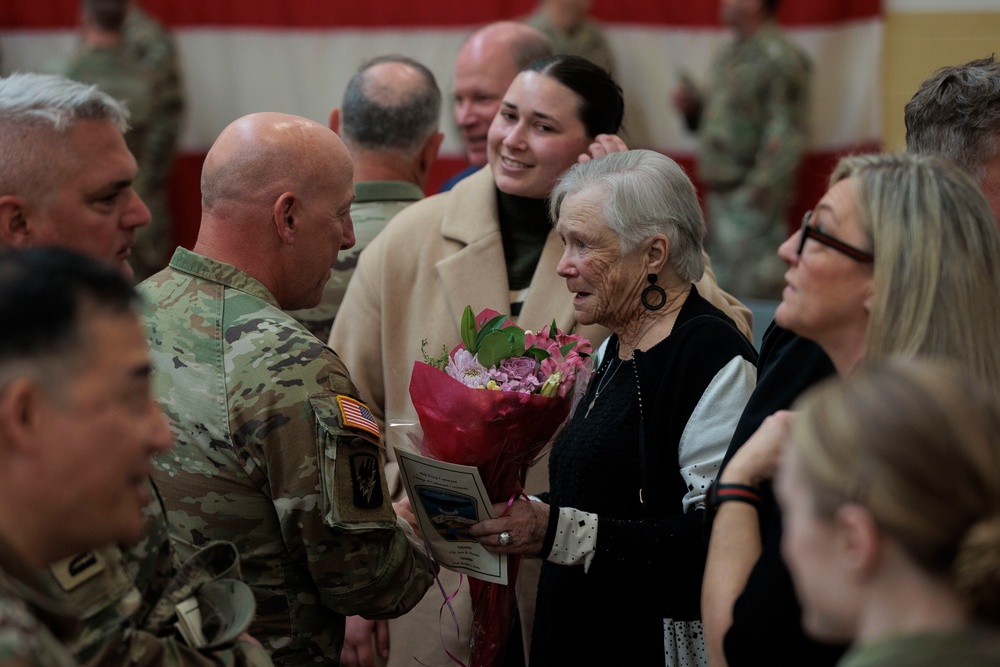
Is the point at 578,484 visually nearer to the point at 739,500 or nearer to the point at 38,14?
the point at 739,500

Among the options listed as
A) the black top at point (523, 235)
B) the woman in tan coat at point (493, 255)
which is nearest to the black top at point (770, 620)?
the woman in tan coat at point (493, 255)

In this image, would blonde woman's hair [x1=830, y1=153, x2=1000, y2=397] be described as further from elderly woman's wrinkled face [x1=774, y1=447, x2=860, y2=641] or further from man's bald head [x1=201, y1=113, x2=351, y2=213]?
man's bald head [x1=201, y1=113, x2=351, y2=213]

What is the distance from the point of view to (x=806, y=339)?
208cm

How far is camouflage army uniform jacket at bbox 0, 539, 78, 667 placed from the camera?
1.26 metres

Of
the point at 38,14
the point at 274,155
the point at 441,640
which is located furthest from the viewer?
the point at 38,14

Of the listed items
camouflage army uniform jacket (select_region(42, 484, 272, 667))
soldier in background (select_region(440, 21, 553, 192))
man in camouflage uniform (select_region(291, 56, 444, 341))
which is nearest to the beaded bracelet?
camouflage army uniform jacket (select_region(42, 484, 272, 667))

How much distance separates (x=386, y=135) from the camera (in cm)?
371

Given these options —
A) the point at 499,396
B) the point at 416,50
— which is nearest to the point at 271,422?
the point at 499,396

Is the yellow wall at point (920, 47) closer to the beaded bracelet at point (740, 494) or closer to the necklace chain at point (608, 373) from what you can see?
the necklace chain at point (608, 373)

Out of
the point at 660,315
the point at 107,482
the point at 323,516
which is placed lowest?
the point at 323,516

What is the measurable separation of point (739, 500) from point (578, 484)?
2.10ft

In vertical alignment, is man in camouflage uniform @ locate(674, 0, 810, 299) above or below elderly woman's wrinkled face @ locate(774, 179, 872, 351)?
below

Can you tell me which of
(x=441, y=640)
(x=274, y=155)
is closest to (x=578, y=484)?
(x=441, y=640)

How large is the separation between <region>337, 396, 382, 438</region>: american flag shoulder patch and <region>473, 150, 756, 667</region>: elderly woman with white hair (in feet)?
1.18
